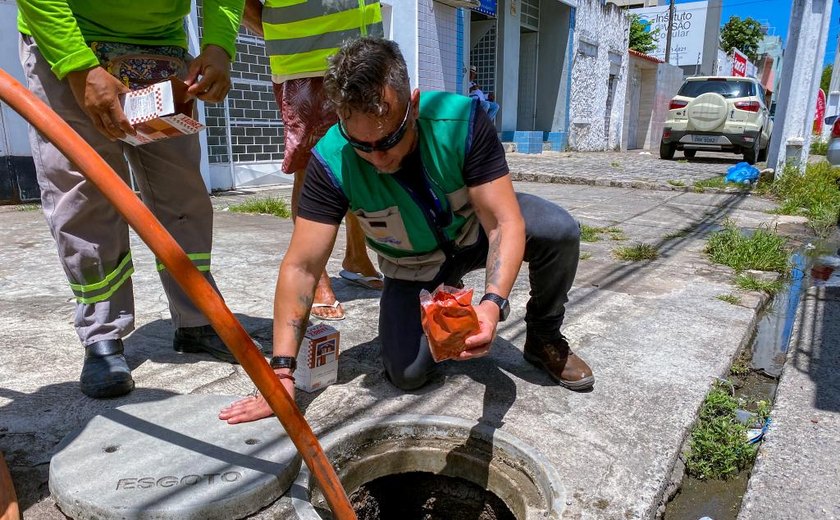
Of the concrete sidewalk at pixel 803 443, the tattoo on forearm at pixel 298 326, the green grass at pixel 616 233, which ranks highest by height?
the tattoo on forearm at pixel 298 326

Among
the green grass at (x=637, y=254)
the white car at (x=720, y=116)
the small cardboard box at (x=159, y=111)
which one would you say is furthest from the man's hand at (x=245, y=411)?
the white car at (x=720, y=116)

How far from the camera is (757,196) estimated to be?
25.3 feet

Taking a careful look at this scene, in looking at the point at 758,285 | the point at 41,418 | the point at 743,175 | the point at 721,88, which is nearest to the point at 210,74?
the point at 41,418

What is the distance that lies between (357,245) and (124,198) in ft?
7.30

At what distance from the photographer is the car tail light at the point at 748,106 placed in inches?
477

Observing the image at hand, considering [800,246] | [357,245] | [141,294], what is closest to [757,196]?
[800,246]

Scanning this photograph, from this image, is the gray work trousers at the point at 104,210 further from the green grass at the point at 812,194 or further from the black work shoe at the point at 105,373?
the green grass at the point at 812,194

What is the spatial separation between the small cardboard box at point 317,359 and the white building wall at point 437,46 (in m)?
8.19

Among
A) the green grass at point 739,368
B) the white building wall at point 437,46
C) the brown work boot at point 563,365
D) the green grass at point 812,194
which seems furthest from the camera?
the white building wall at point 437,46

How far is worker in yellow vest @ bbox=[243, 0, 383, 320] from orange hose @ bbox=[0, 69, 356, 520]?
1406 mm

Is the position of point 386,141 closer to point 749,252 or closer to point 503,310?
point 503,310

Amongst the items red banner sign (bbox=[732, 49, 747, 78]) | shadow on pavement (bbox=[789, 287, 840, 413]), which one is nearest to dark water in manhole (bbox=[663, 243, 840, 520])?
shadow on pavement (bbox=[789, 287, 840, 413])

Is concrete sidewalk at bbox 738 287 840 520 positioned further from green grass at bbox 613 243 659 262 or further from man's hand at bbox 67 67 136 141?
man's hand at bbox 67 67 136 141

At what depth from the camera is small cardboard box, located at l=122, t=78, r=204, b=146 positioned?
5.82 ft
